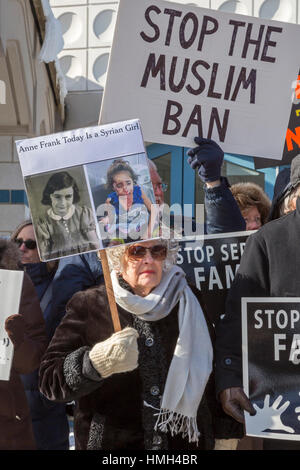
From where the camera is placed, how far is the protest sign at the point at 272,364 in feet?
8.17

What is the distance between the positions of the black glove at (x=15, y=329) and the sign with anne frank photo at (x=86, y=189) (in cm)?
40

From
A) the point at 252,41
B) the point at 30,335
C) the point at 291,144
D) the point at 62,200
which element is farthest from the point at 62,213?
the point at 291,144

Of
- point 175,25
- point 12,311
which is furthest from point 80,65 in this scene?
point 12,311

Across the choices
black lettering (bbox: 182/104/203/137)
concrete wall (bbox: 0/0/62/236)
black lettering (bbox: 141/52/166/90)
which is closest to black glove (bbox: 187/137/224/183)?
black lettering (bbox: 182/104/203/137)

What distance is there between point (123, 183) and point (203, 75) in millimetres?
871

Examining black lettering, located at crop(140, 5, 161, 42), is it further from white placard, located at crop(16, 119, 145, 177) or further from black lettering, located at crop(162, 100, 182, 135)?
white placard, located at crop(16, 119, 145, 177)

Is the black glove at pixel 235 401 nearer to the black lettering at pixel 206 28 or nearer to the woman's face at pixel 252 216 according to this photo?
the woman's face at pixel 252 216

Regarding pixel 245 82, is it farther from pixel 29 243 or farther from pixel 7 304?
pixel 7 304

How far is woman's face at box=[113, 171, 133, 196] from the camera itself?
2.38m

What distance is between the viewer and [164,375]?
2.48 m

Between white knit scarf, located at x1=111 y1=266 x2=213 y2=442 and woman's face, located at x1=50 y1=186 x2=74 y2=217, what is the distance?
1.03 ft

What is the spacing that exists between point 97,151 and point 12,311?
72 cm

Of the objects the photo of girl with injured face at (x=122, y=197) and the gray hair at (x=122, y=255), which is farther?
the gray hair at (x=122, y=255)

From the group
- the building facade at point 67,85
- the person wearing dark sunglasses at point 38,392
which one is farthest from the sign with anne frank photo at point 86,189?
the building facade at point 67,85
